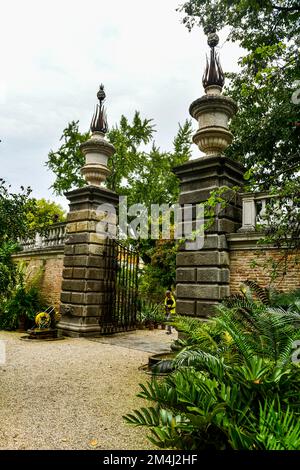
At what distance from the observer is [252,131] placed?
11211mm

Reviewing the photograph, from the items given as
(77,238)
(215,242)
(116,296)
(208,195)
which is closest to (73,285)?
(77,238)

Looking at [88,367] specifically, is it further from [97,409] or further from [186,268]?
[186,268]

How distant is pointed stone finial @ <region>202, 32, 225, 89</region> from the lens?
6.93 meters

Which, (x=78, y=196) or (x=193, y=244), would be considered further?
(x=78, y=196)

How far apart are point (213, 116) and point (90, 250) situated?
4.78m

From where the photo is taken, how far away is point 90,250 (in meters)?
9.19

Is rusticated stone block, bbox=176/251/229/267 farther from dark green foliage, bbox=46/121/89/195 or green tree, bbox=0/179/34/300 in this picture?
dark green foliage, bbox=46/121/89/195

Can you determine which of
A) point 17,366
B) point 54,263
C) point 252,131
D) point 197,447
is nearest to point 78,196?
point 54,263

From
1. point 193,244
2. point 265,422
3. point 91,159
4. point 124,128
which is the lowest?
point 265,422

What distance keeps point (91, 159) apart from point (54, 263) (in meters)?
3.79

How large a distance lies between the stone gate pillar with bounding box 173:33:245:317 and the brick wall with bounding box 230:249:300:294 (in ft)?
0.50

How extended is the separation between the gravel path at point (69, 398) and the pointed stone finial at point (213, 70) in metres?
5.91

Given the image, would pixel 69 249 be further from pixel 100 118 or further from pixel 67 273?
pixel 100 118

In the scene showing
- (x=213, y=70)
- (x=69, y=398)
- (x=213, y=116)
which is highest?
(x=213, y=70)
